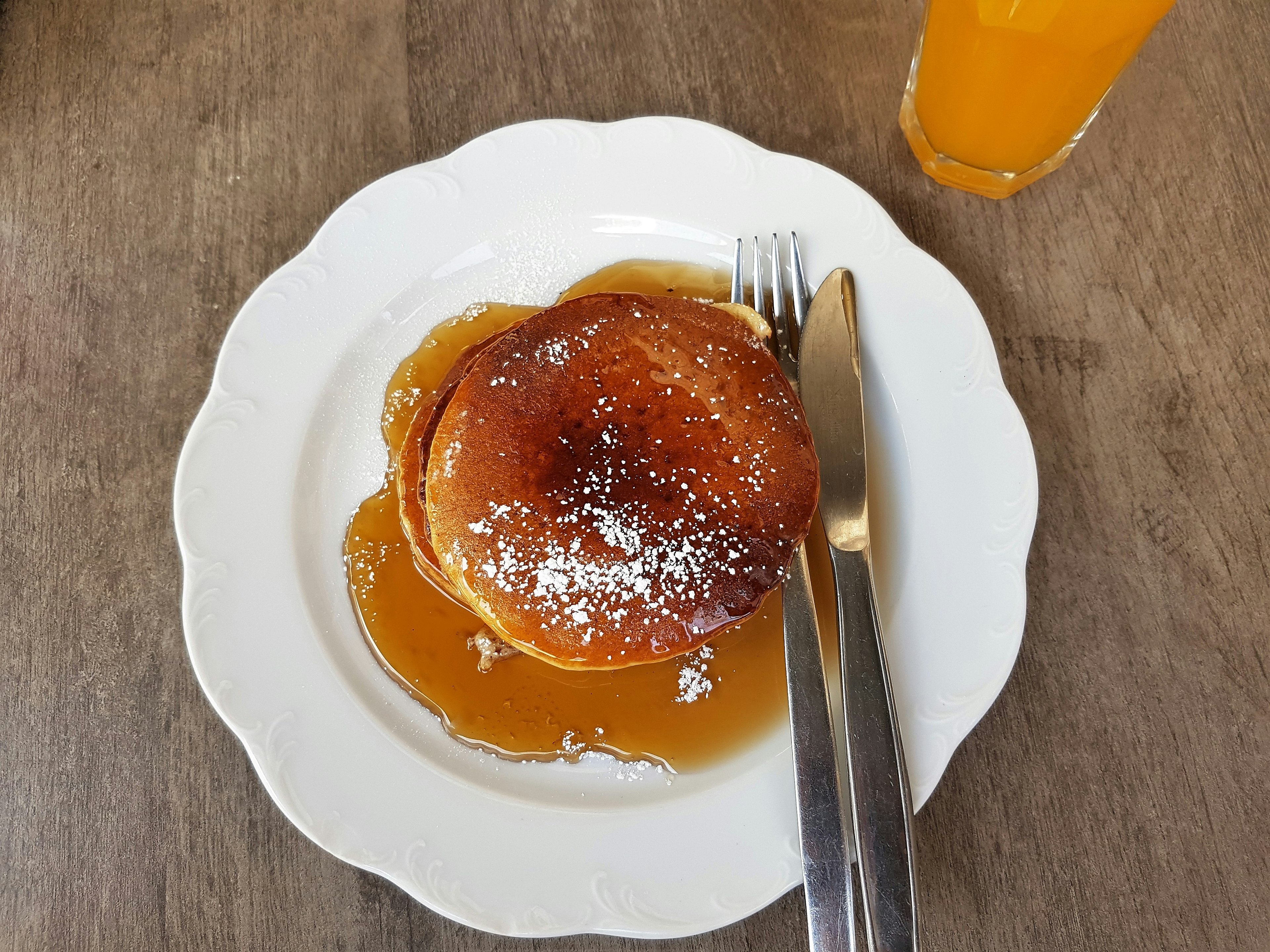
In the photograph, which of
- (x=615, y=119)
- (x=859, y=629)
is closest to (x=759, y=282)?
(x=615, y=119)

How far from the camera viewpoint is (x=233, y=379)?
55.3 inches

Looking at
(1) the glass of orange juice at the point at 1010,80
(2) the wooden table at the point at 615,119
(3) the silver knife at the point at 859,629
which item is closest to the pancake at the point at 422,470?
(2) the wooden table at the point at 615,119

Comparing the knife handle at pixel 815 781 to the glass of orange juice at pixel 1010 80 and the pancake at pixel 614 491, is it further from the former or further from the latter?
the glass of orange juice at pixel 1010 80

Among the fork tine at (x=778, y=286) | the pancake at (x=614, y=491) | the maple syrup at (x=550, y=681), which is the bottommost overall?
the maple syrup at (x=550, y=681)

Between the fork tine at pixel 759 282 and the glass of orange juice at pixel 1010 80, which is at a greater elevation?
the glass of orange juice at pixel 1010 80

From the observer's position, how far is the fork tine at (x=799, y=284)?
1489 mm

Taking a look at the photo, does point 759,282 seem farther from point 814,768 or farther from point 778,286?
point 814,768

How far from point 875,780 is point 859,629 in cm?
23

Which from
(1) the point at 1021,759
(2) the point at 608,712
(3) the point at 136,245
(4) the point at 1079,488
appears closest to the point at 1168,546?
(4) the point at 1079,488

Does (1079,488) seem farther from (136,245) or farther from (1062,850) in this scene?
(136,245)

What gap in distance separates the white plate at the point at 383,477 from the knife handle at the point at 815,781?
0.05m

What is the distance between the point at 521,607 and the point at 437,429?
314 mm

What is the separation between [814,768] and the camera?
4.17 feet

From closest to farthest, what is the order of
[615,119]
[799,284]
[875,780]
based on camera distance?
[875,780] < [799,284] < [615,119]
